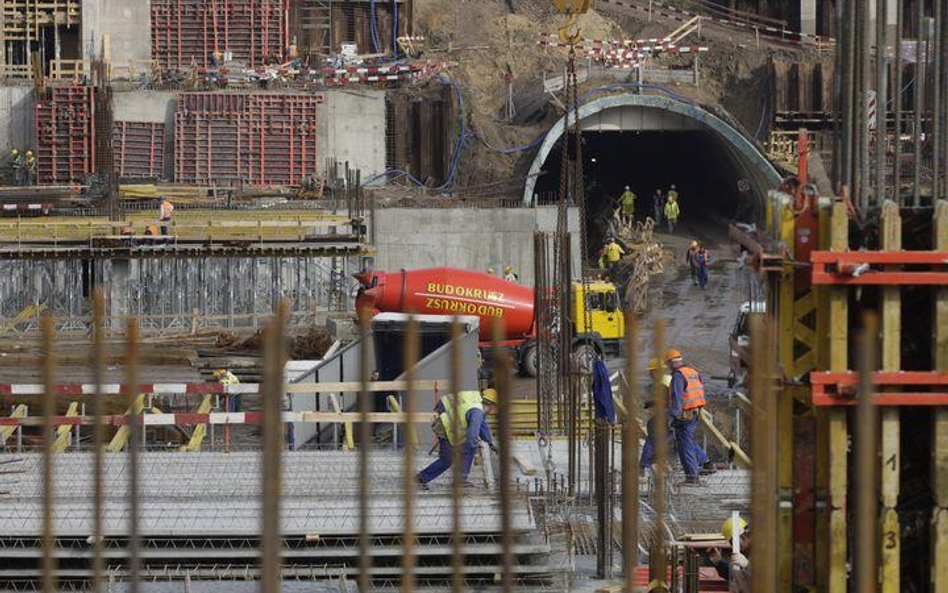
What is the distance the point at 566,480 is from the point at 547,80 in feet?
93.1

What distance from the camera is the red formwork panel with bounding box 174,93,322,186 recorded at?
40906 millimetres

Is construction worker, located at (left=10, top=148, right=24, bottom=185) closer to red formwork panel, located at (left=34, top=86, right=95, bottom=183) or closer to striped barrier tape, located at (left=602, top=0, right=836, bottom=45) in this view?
red formwork panel, located at (left=34, top=86, right=95, bottom=183)

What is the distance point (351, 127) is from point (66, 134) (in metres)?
5.85

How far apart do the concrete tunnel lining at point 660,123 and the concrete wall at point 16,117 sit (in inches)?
416

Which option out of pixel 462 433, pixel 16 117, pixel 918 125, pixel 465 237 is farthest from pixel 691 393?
pixel 16 117

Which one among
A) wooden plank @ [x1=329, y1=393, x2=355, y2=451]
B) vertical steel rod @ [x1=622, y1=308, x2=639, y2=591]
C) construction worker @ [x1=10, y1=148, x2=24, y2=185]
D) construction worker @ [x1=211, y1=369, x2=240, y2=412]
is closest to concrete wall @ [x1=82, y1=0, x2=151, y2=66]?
construction worker @ [x1=10, y1=148, x2=24, y2=185]

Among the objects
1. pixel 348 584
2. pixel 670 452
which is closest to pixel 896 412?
pixel 348 584

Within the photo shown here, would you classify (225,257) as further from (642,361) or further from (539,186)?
(539,186)

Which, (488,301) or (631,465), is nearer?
(631,465)

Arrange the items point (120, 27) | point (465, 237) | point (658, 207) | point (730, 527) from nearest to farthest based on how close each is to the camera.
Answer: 1. point (730, 527)
2. point (465, 237)
3. point (658, 207)
4. point (120, 27)

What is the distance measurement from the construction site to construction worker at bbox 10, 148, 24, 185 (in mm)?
92

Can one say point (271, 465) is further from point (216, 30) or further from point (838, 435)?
point (216, 30)

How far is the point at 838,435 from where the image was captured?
32.2ft

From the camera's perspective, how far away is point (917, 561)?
9.98 meters
